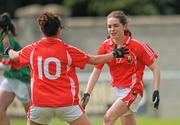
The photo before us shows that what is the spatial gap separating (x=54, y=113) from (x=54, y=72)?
473 mm

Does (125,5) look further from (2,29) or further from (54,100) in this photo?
(54,100)

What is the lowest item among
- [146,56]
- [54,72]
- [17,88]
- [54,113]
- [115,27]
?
[54,113]

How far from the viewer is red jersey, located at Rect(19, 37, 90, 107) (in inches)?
377

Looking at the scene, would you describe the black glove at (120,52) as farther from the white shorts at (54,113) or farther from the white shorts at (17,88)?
the white shorts at (17,88)

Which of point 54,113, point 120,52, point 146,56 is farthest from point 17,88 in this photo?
point 120,52

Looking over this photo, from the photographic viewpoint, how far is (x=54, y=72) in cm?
959

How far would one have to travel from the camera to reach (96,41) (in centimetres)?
2483

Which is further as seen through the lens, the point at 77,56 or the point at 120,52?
the point at 120,52

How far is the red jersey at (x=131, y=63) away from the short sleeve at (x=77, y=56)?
1170mm

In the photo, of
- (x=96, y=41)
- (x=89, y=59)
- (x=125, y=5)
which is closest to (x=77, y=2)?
(x=125, y=5)

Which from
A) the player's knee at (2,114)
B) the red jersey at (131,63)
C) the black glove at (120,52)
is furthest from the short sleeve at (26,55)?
the player's knee at (2,114)

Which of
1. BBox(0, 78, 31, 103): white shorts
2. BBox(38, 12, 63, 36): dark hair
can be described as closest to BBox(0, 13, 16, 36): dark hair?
BBox(0, 78, 31, 103): white shorts

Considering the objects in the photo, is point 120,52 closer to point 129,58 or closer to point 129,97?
point 129,58

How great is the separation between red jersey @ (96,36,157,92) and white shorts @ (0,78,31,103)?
1.61 metres
